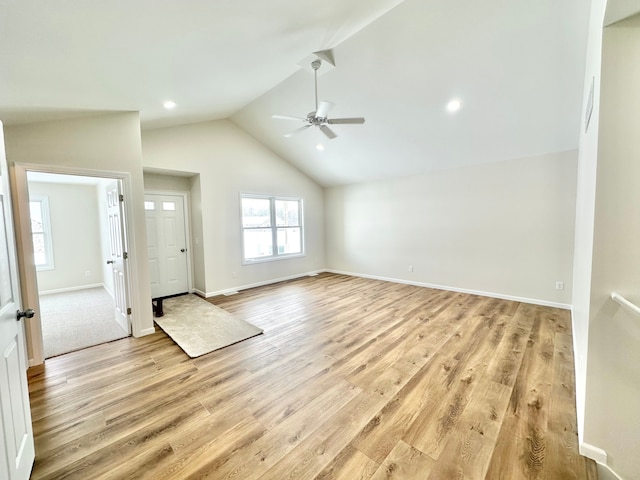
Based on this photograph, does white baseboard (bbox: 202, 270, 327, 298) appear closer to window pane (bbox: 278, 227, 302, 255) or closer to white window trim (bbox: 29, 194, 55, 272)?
window pane (bbox: 278, 227, 302, 255)

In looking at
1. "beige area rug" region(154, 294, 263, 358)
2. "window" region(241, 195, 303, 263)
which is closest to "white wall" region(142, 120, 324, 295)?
"window" region(241, 195, 303, 263)

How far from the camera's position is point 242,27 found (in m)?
2.11

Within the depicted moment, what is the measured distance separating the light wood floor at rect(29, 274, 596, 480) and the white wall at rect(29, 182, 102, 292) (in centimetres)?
417

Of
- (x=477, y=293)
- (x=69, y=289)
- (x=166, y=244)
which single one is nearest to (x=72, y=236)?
(x=69, y=289)

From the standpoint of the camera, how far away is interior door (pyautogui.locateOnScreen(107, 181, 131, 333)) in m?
3.25

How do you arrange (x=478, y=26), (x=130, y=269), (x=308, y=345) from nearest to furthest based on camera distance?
(x=478, y=26) < (x=308, y=345) < (x=130, y=269)

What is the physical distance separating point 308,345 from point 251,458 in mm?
1457

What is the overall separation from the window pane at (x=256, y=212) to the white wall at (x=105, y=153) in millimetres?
2531

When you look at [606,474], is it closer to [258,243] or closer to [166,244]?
[258,243]

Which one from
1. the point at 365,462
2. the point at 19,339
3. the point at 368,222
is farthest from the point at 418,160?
Result: the point at 19,339

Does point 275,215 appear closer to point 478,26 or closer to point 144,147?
point 144,147

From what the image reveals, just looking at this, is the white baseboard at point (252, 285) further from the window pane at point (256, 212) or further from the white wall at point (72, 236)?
the white wall at point (72, 236)

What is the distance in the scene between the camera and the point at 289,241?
264 inches

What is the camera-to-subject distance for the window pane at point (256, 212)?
574 centimetres
